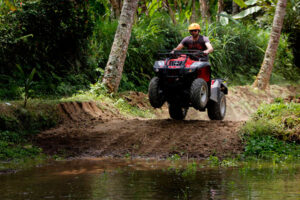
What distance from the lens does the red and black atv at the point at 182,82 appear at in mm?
9102

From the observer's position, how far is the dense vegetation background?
1191 centimetres

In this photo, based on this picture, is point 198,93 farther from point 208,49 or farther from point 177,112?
point 177,112

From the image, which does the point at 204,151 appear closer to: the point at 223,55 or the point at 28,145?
the point at 28,145

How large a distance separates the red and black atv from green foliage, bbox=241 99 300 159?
1.18m

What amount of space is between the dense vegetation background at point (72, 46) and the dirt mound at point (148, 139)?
164cm

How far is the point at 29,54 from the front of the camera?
12445mm

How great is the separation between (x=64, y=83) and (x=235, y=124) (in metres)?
5.68

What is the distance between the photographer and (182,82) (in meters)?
9.23

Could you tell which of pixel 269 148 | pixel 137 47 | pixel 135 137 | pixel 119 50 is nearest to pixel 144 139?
pixel 135 137

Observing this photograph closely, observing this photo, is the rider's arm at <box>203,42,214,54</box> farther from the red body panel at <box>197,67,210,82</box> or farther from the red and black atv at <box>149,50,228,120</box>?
the red body panel at <box>197,67,210,82</box>

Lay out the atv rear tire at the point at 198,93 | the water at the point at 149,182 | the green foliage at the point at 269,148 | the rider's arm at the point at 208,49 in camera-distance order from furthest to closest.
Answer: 1. the rider's arm at the point at 208,49
2. the atv rear tire at the point at 198,93
3. the green foliage at the point at 269,148
4. the water at the point at 149,182

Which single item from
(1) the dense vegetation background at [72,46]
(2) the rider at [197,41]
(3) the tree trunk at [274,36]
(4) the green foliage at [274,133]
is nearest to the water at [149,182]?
(4) the green foliage at [274,133]

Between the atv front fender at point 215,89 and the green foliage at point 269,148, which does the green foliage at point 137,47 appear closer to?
the atv front fender at point 215,89

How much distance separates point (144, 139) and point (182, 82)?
1452 millimetres
